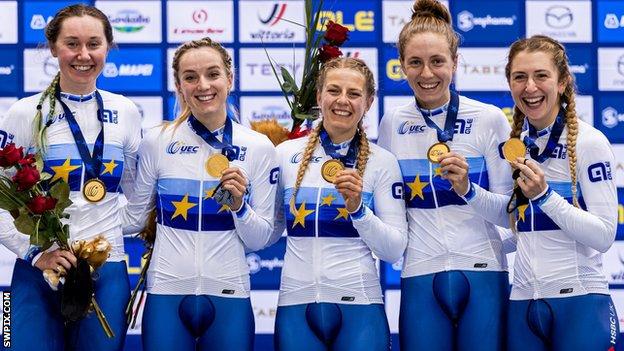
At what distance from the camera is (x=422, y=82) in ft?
13.2

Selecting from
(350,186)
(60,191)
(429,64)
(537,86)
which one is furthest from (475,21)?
(60,191)

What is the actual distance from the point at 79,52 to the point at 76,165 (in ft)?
1.53

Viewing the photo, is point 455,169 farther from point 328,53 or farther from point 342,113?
point 328,53

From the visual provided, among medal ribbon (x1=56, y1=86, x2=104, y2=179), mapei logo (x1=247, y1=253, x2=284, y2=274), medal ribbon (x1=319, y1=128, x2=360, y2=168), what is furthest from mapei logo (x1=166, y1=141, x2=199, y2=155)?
mapei logo (x1=247, y1=253, x2=284, y2=274)

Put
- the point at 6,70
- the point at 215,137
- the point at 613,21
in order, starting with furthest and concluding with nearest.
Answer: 1. the point at 613,21
2. the point at 6,70
3. the point at 215,137

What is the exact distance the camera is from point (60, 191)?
3.63m

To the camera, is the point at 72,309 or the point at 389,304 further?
the point at 389,304

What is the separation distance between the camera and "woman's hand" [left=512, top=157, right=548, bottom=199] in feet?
11.9

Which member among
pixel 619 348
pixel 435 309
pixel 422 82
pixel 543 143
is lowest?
pixel 619 348

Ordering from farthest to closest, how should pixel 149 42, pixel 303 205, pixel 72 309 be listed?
pixel 149 42, pixel 303 205, pixel 72 309

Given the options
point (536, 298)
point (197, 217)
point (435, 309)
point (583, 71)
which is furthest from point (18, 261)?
point (583, 71)

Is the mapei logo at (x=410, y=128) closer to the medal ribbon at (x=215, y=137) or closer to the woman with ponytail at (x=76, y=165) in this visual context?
the medal ribbon at (x=215, y=137)

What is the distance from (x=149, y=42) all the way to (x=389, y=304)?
2336 mm

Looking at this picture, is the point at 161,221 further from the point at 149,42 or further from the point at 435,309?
the point at 149,42
